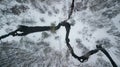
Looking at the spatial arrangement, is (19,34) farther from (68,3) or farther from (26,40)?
(68,3)

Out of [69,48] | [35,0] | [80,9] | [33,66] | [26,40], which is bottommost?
[33,66]

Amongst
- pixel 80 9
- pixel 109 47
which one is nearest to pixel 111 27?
pixel 109 47

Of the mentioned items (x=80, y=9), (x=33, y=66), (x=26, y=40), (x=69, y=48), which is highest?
(x=80, y=9)

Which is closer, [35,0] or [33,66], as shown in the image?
[33,66]

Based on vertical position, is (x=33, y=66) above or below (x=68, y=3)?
below

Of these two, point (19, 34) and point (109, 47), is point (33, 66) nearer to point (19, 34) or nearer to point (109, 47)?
point (19, 34)

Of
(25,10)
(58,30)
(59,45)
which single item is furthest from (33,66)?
(25,10)
